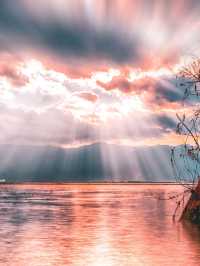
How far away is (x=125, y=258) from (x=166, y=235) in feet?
32.4

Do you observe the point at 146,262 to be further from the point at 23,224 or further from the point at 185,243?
the point at 23,224

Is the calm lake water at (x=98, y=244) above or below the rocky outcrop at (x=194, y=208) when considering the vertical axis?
below

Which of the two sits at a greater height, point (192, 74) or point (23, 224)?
point (192, 74)

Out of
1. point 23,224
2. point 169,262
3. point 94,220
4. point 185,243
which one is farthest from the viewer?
point 94,220

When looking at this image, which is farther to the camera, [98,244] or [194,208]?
[194,208]

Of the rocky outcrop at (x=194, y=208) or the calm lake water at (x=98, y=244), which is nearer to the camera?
the calm lake water at (x=98, y=244)

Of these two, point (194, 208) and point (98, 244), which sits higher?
point (194, 208)

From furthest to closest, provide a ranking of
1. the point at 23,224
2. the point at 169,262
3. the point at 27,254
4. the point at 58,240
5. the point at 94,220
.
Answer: the point at 94,220
the point at 23,224
the point at 58,240
the point at 27,254
the point at 169,262

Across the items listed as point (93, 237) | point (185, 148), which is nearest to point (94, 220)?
point (93, 237)

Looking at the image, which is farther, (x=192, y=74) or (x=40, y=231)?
(x=40, y=231)

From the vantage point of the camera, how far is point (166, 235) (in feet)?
116

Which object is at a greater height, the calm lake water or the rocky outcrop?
the rocky outcrop

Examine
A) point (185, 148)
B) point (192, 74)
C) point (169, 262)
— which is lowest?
point (169, 262)

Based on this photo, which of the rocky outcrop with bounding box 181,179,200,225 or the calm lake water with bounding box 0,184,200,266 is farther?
the rocky outcrop with bounding box 181,179,200,225
